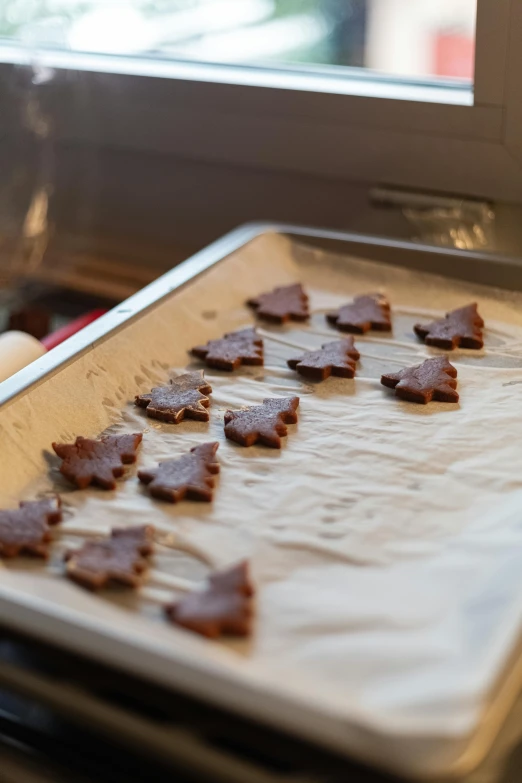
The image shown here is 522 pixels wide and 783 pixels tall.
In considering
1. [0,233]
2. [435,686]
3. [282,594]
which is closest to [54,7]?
[0,233]

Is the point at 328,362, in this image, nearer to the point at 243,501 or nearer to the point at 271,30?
the point at 243,501

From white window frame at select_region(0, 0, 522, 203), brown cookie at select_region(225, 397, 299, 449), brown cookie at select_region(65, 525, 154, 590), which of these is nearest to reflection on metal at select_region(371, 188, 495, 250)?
white window frame at select_region(0, 0, 522, 203)

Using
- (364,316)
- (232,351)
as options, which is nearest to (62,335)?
(232,351)

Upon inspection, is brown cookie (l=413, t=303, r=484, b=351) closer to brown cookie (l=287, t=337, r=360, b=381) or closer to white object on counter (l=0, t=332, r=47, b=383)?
brown cookie (l=287, t=337, r=360, b=381)

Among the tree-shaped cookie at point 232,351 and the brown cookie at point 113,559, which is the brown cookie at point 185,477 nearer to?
the brown cookie at point 113,559

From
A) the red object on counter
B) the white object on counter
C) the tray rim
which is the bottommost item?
the red object on counter

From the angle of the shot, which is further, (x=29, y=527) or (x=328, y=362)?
(x=328, y=362)

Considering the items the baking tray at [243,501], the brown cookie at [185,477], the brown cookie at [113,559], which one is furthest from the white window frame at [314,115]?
the brown cookie at [113,559]
